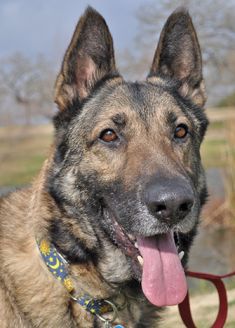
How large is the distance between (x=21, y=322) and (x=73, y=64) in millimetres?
1916

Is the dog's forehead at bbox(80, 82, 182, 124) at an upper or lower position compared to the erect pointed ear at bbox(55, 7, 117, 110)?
lower

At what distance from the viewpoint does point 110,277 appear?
3.69 metres

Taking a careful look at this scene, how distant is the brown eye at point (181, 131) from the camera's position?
394 centimetres

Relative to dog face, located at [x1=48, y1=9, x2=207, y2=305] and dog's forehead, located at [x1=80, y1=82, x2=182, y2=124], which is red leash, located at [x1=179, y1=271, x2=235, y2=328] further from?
dog's forehead, located at [x1=80, y1=82, x2=182, y2=124]

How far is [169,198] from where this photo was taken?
3168mm

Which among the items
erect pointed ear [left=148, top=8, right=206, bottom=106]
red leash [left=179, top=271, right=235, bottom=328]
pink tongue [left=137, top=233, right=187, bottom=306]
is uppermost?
erect pointed ear [left=148, top=8, right=206, bottom=106]

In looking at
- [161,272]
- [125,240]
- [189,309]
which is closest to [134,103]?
[125,240]

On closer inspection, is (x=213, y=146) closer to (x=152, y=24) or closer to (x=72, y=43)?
(x=152, y=24)

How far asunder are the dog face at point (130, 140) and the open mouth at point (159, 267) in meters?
0.02

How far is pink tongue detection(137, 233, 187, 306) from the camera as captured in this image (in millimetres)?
3420

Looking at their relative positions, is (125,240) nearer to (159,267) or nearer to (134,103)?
(159,267)

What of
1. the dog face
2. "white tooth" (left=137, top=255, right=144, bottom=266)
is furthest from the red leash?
→ "white tooth" (left=137, top=255, right=144, bottom=266)

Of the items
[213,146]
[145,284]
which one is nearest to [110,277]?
[145,284]

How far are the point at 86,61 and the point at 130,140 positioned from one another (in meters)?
0.81
